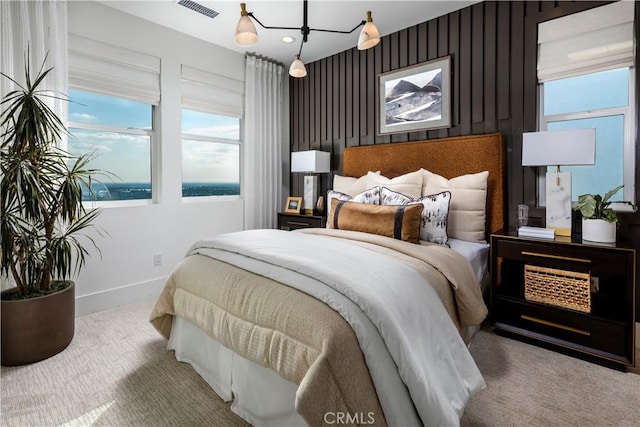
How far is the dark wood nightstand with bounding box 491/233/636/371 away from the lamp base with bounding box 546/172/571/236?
0.27 metres

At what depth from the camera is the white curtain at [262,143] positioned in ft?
13.6

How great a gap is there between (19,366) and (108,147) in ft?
6.55

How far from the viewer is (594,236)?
2150 millimetres

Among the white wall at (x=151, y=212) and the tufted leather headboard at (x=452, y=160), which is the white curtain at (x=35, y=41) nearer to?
the white wall at (x=151, y=212)

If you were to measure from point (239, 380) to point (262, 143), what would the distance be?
10.5ft

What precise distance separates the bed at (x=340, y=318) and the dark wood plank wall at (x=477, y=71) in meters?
0.67

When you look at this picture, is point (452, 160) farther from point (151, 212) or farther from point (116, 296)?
point (116, 296)

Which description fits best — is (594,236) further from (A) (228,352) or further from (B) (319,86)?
(B) (319,86)

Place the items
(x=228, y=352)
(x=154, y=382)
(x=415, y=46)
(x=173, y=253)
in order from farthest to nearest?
(x=173, y=253)
(x=415, y=46)
(x=154, y=382)
(x=228, y=352)

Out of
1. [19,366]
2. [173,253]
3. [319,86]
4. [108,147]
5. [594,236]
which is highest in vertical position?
[319,86]

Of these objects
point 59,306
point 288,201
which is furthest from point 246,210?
point 59,306

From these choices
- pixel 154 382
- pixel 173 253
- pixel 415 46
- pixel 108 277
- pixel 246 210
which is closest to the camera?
pixel 154 382

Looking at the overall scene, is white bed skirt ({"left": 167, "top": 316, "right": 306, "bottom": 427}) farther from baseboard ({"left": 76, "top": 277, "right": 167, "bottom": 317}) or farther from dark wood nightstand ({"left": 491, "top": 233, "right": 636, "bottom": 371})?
dark wood nightstand ({"left": 491, "top": 233, "right": 636, "bottom": 371})

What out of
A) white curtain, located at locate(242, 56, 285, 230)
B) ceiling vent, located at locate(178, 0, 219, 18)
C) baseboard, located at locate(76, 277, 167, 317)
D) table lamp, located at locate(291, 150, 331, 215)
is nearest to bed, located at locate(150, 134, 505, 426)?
baseboard, located at locate(76, 277, 167, 317)
